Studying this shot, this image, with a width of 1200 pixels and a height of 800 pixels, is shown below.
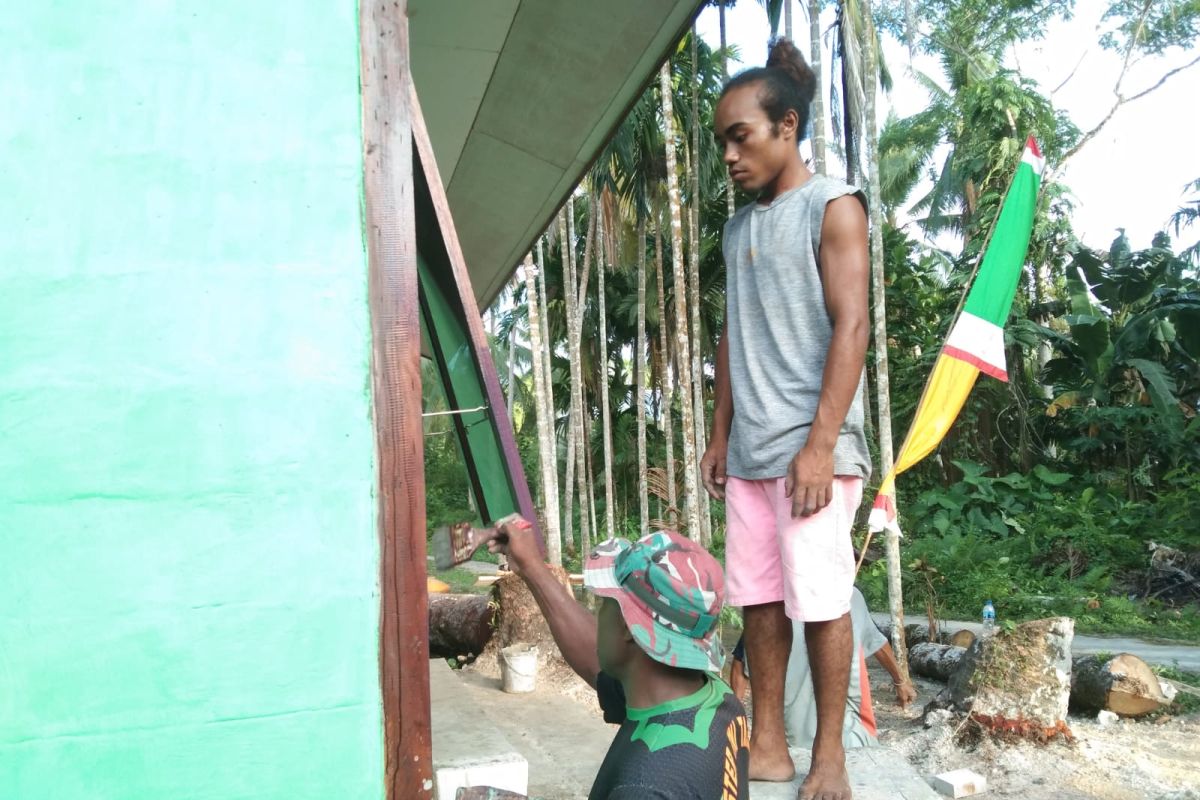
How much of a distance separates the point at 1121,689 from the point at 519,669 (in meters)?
4.12

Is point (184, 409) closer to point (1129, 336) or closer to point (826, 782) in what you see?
point (826, 782)

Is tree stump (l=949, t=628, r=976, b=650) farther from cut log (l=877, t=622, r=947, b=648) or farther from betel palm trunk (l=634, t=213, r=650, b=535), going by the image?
betel palm trunk (l=634, t=213, r=650, b=535)

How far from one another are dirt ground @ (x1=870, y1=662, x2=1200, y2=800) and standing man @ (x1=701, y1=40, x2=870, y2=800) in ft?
8.93

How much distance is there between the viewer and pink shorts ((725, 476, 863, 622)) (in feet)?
7.87

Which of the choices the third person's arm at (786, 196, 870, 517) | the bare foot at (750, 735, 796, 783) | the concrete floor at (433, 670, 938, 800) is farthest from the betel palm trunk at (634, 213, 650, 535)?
the third person's arm at (786, 196, 870, 517)

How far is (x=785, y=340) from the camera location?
2.50 m

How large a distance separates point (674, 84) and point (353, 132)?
44.4ft

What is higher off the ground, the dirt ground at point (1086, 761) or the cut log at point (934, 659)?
the dirt ground at point (1086, 761)

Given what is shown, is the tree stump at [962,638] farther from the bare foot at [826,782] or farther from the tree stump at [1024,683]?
the bare foot at [826,782]

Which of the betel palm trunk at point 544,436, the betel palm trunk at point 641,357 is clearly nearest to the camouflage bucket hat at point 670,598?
the betel palm trunk at point 544,436

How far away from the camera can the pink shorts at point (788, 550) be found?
2398 millimetres

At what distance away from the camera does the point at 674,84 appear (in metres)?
15.0

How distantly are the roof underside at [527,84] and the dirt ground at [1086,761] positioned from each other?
385cm

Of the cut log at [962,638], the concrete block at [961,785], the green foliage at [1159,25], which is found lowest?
the cut log at [962,638]
